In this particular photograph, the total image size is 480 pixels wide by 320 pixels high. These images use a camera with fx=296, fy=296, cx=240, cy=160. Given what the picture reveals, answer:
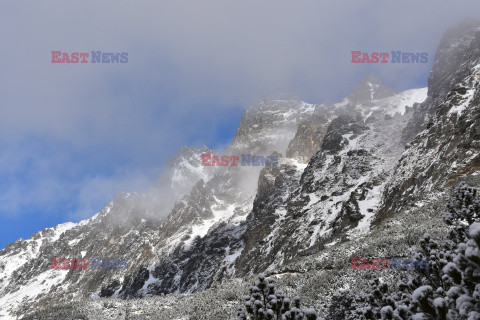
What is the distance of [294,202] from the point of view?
237 ft

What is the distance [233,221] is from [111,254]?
8450 cm

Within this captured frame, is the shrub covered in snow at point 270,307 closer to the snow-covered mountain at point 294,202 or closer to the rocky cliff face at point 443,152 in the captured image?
the snow-covered mountain at point 294,202

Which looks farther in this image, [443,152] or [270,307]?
[443,152]

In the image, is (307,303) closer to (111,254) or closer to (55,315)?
(55,315)

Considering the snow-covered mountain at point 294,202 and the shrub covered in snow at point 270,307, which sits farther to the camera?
the snow-covered mountain at point 294,202

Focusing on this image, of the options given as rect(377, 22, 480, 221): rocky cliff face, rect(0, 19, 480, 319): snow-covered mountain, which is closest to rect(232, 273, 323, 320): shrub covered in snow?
rect(0, 19, 480, 319): snow-covered mountain

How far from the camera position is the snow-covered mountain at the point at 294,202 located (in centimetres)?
4141

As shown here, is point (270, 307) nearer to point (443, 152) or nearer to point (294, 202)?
point (443, 152)

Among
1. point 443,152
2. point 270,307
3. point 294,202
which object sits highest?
point 270,307

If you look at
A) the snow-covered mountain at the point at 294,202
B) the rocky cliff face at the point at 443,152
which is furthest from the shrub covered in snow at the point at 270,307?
the rocky cliff face at the point at 443,152

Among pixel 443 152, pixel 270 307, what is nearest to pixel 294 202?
pixel 443 152

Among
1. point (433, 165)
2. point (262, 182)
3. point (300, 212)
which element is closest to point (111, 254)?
point (262, 182)

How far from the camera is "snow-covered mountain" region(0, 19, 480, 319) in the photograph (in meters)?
41.4

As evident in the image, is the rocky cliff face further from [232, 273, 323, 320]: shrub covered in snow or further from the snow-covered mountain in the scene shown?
[232, 273, 323, 320]: shrub covered in snow
